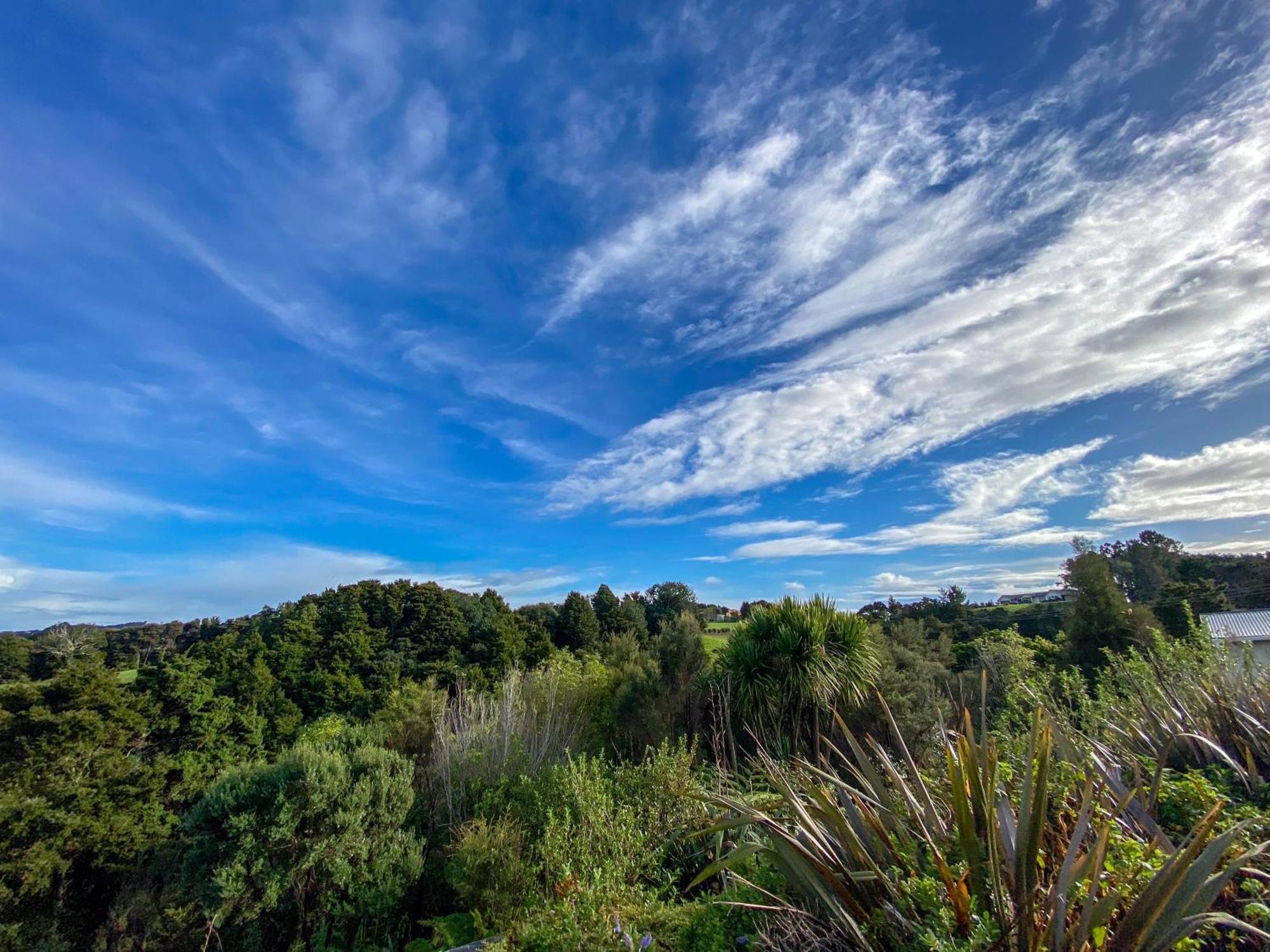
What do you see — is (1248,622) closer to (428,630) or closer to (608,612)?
(608,612)

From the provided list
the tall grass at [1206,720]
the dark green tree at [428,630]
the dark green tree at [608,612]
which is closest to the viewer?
the tall grass at [1206,720]

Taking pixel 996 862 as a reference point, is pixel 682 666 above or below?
below

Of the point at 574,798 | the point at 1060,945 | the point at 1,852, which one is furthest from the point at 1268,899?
the point at 1,852

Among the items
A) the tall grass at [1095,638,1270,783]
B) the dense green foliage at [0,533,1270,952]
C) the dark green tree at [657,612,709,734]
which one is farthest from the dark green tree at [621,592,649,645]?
the tall grass at [1095,638,1270,783]

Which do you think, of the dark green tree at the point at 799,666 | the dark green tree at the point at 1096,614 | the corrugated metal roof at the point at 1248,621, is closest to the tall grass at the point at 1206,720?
the dark green tree at the point at 799,666

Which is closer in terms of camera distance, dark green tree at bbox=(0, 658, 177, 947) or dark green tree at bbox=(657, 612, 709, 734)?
dark green tree at bbox=(0, 658, 177, 947)

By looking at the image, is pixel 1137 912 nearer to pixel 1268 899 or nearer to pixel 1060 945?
pixel 1060 945

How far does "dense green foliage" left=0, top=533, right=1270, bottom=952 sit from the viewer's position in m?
1.79

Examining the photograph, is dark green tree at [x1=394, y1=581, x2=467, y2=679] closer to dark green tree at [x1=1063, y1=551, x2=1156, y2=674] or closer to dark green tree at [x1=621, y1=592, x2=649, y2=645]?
dark green tree at [x1=621, y1=592, x2=649, y2=645]

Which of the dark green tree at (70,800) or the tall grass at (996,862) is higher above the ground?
the tall grass at (996,862)

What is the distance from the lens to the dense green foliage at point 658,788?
179cm

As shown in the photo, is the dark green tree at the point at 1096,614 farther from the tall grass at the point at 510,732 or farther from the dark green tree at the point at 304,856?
the dark green tree at the point at 304,856

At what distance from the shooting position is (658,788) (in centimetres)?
478

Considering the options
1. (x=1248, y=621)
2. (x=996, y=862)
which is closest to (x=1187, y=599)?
(x=1248, y=621)
